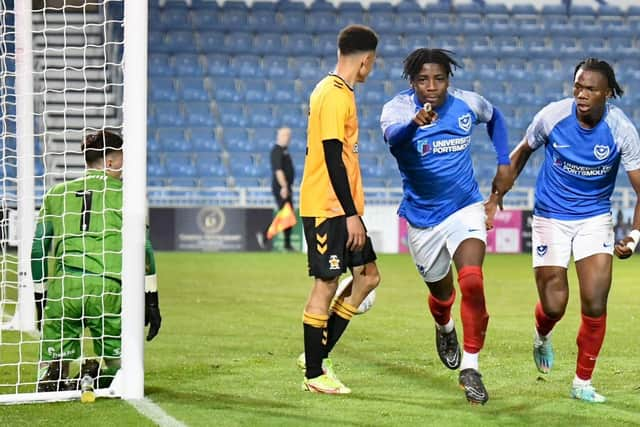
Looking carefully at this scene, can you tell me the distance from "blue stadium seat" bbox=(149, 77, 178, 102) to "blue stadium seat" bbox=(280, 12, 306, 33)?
320cm

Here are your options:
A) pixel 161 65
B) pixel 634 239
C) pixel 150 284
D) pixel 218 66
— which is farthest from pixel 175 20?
pixel 634 239

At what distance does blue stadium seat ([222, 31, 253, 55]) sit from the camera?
2788 centimetres

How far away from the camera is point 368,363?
310 inches

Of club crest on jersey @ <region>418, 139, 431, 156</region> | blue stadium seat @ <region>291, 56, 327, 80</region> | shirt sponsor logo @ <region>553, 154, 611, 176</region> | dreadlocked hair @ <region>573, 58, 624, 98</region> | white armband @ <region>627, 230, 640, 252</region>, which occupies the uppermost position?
blue stadium seat @ <region>291, 56, 327, 80</region>

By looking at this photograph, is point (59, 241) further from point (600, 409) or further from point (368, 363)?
point (600, 409)

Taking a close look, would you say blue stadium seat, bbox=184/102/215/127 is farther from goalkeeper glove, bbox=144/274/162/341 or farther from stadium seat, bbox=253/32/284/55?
goalkeeper glove, bbox=144/274/162/341

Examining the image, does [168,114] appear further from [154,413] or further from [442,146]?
[154,413]

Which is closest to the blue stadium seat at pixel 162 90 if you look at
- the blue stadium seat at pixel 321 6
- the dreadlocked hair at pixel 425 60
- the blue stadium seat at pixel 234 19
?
the blue stadium seat at pixel 234 19

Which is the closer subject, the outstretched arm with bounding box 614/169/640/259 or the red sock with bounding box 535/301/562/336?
the outstretched arm with bounding box 614/169/640/259

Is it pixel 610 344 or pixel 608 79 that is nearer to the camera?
pixel 608 79

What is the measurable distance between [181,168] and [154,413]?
65.9 feet

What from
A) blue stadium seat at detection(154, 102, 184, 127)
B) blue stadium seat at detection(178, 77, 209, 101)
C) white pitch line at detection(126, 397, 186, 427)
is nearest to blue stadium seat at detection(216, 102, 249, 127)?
blue stadium seat at detection(178, 77, 209, 101)

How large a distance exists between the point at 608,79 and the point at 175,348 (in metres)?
3.94

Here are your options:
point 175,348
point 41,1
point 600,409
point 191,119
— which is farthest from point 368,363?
point 191,119
